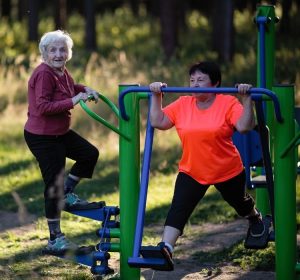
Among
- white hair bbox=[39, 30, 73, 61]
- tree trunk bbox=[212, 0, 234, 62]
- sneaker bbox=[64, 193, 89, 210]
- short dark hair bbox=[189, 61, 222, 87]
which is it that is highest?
tree trunk bbox=[212, 0, 234, 62]

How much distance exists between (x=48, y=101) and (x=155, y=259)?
1310 millimetres

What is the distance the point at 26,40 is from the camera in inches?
1117

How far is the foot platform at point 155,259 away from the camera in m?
5.14

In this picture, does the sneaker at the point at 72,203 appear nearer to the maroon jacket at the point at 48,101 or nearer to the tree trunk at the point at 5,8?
the maroon jacket at the point at 48,101

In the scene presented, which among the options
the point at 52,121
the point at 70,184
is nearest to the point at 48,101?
the point at 52,121

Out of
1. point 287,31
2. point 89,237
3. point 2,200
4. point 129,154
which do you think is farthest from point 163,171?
point 287,31

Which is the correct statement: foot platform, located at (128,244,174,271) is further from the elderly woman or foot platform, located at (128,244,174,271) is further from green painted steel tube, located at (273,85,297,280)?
the elderly woman

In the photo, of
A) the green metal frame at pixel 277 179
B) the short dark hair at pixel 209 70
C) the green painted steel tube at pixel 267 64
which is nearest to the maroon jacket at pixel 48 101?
the green metal frame at pixel 277 179

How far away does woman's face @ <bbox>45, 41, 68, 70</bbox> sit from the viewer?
5.90 m

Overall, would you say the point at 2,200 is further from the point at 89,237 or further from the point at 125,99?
the point at 125,99

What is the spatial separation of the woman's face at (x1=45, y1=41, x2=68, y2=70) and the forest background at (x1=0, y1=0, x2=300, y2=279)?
35.5 inches

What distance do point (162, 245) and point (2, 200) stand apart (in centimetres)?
417

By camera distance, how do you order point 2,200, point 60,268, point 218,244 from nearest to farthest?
point 60,268
point 218,244
point 2,200

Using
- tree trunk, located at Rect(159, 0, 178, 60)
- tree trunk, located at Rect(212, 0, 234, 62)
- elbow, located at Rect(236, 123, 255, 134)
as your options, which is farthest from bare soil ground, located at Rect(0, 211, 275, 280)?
tree trunk, located at Rect(159, 0, 178, 60)
